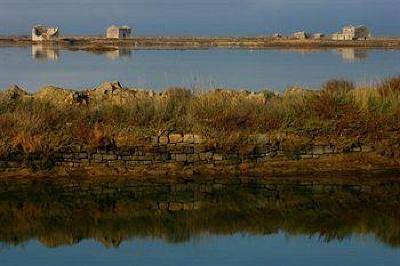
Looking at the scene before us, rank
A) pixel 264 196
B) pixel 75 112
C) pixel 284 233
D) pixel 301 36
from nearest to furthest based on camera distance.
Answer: pixel 284 233
pixel 264 196
pixel 75 112
pixel 301 36

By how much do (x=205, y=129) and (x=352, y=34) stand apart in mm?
81799

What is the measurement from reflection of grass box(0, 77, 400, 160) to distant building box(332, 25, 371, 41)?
79994 millimetres

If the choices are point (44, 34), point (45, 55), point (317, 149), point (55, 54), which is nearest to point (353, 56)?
point (45, 55)

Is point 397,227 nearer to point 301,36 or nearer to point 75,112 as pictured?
point 75,112

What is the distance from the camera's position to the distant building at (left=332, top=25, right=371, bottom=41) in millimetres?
91000

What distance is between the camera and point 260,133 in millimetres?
11461

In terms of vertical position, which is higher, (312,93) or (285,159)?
(312,93)

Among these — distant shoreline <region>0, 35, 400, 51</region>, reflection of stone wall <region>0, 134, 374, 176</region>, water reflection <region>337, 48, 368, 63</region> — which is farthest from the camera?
distant shoreline <region>0, 35, 400, 51</region>

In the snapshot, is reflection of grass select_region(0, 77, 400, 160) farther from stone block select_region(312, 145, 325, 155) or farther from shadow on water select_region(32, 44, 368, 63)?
shadow on water select_region(32, 44, 368, 63)

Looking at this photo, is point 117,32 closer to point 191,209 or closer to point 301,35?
point 301,35

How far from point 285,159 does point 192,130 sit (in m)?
1.35

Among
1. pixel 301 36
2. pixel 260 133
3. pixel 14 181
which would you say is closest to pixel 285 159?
pixel 260 133

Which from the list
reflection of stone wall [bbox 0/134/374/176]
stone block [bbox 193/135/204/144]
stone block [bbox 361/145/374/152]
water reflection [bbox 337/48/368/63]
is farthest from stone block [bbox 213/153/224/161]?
water reflection [bbox 337/48/368/63]

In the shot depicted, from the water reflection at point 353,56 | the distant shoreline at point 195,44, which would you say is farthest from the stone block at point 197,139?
the distant shoreline at point 195,44
